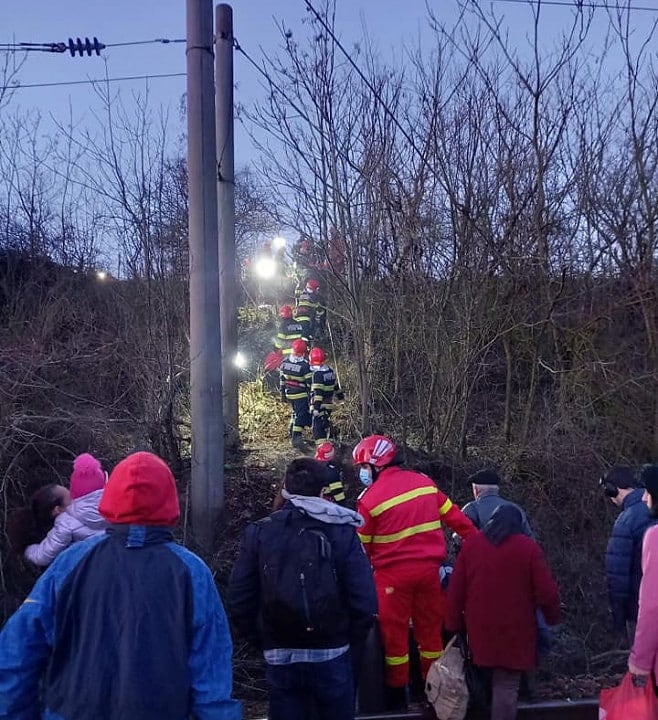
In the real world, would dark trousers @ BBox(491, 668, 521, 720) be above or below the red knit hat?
below

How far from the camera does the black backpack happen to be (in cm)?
308

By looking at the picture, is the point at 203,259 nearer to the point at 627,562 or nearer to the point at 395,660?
the point at 395,660

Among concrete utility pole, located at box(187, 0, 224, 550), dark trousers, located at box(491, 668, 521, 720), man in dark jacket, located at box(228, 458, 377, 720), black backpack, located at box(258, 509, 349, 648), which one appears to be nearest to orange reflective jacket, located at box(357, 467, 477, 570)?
dark trousers, located at box(491, 668, 521, 720)

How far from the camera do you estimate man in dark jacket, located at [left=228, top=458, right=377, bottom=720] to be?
3092 millimetres

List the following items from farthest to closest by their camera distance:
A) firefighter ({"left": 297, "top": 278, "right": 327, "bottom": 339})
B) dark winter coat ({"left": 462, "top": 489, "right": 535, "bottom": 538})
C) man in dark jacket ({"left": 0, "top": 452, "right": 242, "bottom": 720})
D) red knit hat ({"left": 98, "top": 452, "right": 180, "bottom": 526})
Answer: firefighter ({"left": 297, "top": 278, "right": 327, "bottom": 339}) < dark winter coat ({"left": 462, "top": 489, "right": 535, "bottom": 538}) < red knit hat ({"left": 98, "top": 452, "right": 180, "bottom": 526}) < man in dark jacket ({"left": 0, "top": 452, "right": 242, "bottom": 720})

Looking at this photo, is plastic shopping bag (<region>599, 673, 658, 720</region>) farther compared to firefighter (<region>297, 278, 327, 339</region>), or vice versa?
firefighter (<region>297, 278, 327, 339</region>)

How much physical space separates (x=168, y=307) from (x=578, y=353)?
5.28 meters

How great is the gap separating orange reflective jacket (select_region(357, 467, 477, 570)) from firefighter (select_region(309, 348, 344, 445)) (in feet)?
15.2

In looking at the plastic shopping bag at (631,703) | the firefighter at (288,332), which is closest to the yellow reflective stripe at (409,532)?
the plastic shopping bag at (631,703)

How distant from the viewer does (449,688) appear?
402 centimetres

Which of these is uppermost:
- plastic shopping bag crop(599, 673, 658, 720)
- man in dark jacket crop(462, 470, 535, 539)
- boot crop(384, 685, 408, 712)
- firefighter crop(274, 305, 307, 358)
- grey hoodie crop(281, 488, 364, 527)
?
firefighter crop(274, 305, 307, 358)

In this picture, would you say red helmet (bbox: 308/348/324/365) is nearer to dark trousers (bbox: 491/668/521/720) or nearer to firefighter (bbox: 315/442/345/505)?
firefighter (bbox: 315/442/345/505)

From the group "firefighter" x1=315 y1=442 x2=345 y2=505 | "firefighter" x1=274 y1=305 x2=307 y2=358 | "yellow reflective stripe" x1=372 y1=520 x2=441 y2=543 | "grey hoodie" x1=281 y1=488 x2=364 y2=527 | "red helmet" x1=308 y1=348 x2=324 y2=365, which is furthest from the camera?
"firefighter" x1=274 y1=305 x2=307 y2=358

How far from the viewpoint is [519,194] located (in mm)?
8539
